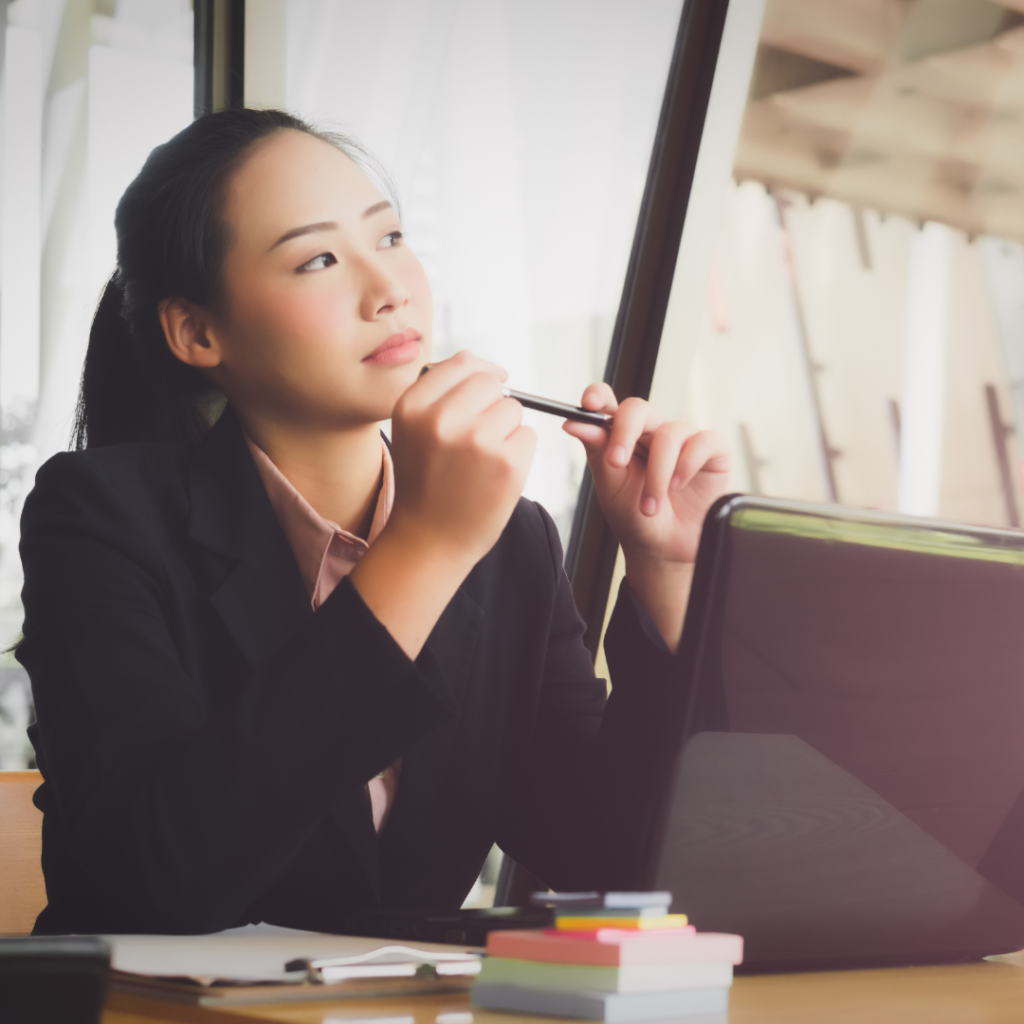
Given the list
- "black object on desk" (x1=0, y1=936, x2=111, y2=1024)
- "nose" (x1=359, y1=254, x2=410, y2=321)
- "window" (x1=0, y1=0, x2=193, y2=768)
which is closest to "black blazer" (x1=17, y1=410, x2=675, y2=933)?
"nose" (x1=359, y1=254, x2=410, y2=321)

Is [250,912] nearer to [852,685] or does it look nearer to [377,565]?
[377,565]

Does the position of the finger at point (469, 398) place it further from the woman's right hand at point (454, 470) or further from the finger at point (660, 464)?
the finger at point (660, 464)

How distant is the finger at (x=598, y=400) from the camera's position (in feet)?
3.53

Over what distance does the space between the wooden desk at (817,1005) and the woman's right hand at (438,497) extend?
0.97 ft

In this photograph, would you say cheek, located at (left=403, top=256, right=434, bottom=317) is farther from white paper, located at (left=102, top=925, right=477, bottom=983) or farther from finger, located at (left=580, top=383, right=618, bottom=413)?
white paper, located at (left=102, top=925, right=477, bottom=983)

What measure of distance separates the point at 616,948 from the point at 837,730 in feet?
0.64

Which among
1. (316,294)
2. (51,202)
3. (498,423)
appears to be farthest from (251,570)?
(51,202)

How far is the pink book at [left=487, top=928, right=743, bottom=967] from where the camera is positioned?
0.54 metres

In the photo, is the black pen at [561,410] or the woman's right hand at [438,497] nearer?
the woman's right hand at [438,497]

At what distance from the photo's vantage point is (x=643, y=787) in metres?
1.07

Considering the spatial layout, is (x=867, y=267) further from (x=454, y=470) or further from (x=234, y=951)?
(x=234, y=951)

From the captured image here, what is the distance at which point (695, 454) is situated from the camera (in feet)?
3.47

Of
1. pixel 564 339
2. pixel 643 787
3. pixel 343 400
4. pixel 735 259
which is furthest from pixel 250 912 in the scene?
pixel 735 259

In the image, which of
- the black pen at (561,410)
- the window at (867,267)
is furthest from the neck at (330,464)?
the window at (867,267)
